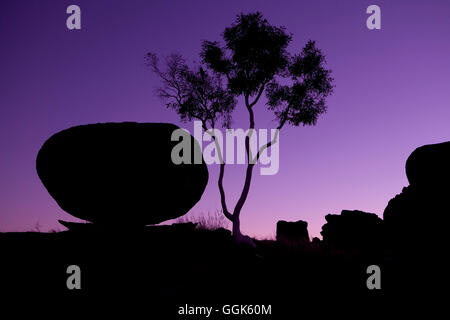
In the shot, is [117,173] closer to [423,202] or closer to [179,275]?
[179,275]

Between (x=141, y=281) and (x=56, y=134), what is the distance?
5.61m

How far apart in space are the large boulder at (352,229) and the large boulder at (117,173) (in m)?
10.3

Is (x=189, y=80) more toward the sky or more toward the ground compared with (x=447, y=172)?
more toward the sky

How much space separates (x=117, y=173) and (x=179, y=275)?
3.52 meters

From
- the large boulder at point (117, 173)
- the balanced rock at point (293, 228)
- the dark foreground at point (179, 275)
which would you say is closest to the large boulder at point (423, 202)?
the dark foreground at point (179, 275)

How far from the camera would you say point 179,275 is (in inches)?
433

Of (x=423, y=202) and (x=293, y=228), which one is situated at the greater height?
(x=423, y=202)

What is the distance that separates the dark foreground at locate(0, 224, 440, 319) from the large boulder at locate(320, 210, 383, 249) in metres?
5.71

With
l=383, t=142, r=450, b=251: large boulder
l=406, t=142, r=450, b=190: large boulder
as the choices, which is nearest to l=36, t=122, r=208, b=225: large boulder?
l=383, t=142, r=450, b=251: large boulder

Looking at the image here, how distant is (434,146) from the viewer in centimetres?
1553

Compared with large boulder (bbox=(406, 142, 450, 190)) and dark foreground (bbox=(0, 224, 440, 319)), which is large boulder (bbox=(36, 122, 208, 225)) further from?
large boulder (bbox=(406, 142, 450, 190))

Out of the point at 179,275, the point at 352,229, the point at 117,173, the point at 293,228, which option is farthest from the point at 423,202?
the point at 117,173
